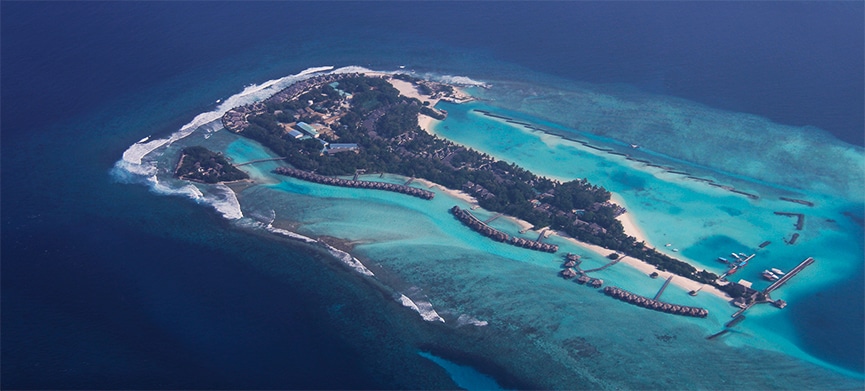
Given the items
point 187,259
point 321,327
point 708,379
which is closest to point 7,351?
point 187,259

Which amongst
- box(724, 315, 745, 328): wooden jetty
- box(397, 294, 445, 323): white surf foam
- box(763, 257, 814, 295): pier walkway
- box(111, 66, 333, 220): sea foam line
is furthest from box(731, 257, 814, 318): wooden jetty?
box(111, 66, 333, 220): sea foam line

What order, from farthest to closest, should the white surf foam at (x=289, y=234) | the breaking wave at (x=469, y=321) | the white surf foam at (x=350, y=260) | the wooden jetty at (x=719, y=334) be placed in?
the white surf foam at (x=289, y=234) < the white surf foam at (x=350, y=260) < the breaking wave at (x=469, y=321) < the wooden jetty at (x=719, y=334)

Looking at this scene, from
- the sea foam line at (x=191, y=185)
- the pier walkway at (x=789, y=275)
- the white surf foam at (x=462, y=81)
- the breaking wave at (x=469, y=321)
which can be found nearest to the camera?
the breaking wave at (x=469, y=321)

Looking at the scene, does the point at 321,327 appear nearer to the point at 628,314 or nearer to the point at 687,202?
the point at 628,314

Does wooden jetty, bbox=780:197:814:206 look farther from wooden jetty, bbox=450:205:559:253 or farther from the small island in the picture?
the small island

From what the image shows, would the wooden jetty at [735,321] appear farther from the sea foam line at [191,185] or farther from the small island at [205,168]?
the small island at [205,168]

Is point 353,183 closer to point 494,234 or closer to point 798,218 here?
point 494,234

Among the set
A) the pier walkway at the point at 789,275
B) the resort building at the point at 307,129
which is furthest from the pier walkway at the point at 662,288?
the resort building at the point at 307,129
